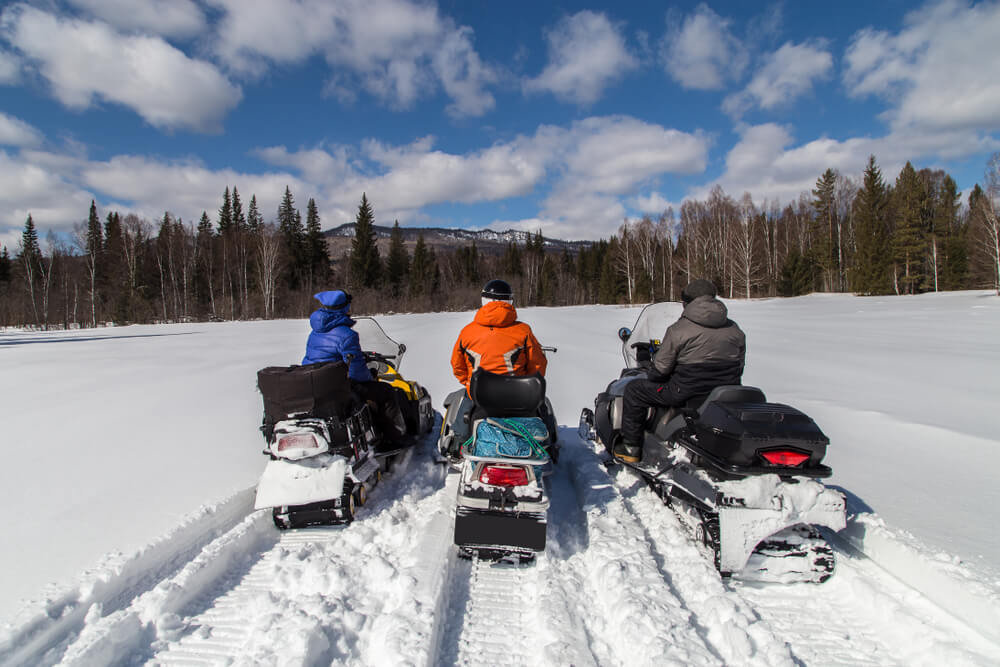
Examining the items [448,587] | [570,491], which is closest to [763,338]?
[570,491]

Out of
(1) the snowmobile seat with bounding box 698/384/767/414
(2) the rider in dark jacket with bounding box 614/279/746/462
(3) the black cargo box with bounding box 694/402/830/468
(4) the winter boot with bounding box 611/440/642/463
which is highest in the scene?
(2) the rider in dark jacket with bounding box 614/279/746/462

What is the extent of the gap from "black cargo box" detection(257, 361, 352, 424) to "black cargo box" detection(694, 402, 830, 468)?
7.75ft

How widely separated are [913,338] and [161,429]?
609 inches

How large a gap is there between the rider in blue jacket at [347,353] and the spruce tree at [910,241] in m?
40.4

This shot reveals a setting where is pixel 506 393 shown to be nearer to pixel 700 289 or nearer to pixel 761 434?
pixel 761 434

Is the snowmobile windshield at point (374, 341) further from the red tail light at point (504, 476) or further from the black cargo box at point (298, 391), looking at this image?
the red tail light at point (504, 476)

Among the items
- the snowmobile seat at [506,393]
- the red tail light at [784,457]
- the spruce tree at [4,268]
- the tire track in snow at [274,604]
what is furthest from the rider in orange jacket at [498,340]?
the spruce tree at [4,268]

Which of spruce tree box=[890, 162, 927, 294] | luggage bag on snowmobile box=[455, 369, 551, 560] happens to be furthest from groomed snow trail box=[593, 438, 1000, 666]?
spruce tree box=[890, 162, 927, 294]

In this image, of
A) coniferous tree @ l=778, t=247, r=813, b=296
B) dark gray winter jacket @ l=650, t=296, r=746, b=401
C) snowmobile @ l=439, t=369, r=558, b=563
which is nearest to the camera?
snowmobile @ l=439, t=369, r=558, b=563

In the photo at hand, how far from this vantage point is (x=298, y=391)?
301 centimetres

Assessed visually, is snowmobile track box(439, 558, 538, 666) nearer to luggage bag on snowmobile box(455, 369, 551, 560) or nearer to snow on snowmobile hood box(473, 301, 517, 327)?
luggage bag on snowmobile box(455, 369, 551, 560)

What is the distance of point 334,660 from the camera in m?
1.89

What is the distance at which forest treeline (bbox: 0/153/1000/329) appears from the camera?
1321 inches

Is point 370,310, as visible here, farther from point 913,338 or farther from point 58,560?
point 58,560
